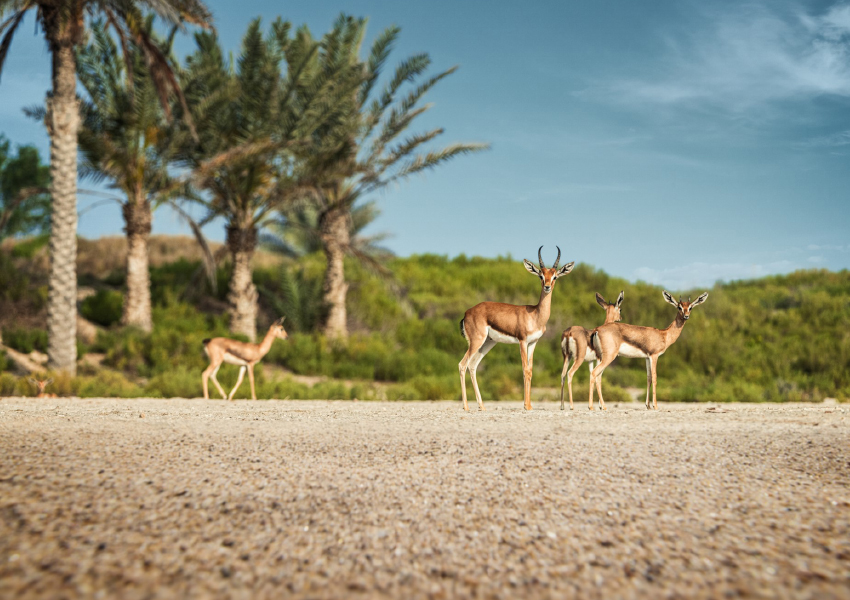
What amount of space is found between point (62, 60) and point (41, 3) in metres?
1.37

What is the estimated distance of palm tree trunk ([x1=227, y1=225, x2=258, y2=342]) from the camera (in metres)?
18.4

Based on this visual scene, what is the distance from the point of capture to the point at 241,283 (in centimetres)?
1844

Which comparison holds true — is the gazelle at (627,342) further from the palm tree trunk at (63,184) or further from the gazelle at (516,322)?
the palm tree trunk at (63,184)

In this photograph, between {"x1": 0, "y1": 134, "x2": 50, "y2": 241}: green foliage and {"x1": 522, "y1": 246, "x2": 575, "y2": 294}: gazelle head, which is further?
{"x1": 0, "y1": 134, "x2": 50, "y2": 241}: green foliage

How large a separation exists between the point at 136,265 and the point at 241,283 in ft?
9.63

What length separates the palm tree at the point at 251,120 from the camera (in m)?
18.2

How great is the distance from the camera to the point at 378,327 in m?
22.2

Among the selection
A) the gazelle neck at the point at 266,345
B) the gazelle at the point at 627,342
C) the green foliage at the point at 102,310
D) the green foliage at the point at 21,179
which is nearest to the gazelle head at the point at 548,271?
the gazelle at the point at 627,342

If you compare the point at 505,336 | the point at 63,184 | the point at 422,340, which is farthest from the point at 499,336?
the point at 422,340

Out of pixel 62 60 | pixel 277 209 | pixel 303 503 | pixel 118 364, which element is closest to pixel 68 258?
pixel 118 364

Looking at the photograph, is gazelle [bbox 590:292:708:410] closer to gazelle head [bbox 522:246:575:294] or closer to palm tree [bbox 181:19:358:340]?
gazelle head [bbox 522:246:575:294]

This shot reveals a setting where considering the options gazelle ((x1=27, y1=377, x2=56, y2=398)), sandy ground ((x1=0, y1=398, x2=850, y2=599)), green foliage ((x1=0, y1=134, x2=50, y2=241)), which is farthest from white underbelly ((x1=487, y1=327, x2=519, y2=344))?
green foliage ((x1=0, y1=134, x2=50, y2=241))

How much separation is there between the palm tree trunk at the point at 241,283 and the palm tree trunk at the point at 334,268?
7.44 feet

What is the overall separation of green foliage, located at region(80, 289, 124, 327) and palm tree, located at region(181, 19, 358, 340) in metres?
3.94
